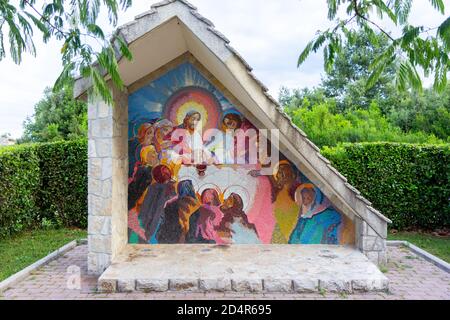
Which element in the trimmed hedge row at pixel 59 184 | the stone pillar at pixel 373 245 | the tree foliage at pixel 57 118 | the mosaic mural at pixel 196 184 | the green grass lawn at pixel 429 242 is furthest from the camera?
the tree foliage at pixel 57 118

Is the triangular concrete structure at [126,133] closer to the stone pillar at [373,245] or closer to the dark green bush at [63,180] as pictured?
the stone pillar at [373,245]

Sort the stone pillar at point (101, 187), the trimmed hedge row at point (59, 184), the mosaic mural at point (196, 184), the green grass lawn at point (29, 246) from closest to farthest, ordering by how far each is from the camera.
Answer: the stone pillar at point (101, 187)
the green grass lawn at point (29, 246)
the mosaic mural at point (196, 184)
the trimmed hedge row at point (59, 184)

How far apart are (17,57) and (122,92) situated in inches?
137

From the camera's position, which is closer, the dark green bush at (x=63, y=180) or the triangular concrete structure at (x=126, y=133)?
the triangular concrete structure at (x=126, y=133)

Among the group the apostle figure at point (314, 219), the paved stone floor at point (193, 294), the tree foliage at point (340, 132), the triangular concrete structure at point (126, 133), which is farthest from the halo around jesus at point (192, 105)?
the tree foliage at point (340, 132)

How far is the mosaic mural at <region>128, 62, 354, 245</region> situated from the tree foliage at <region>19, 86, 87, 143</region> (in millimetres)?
13721

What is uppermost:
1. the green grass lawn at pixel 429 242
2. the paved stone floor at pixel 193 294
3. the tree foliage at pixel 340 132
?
the tree foliage at pixel 340 132

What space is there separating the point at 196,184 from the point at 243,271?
1.97 meters

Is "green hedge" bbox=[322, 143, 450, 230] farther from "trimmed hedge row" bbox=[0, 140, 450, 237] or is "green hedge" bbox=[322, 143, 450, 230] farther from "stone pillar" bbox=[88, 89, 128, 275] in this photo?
"stone pillar" bbox=[88, 89, 128, 275]

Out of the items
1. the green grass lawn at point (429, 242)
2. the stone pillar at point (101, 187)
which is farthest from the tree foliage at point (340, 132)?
the stone pillar at point (101, 187)

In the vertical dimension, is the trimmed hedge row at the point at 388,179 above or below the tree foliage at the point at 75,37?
below

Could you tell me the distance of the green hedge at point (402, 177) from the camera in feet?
30.5

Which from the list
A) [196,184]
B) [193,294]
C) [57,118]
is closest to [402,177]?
[196,184]

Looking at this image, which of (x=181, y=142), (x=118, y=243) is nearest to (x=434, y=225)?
(x=181, y=142)
